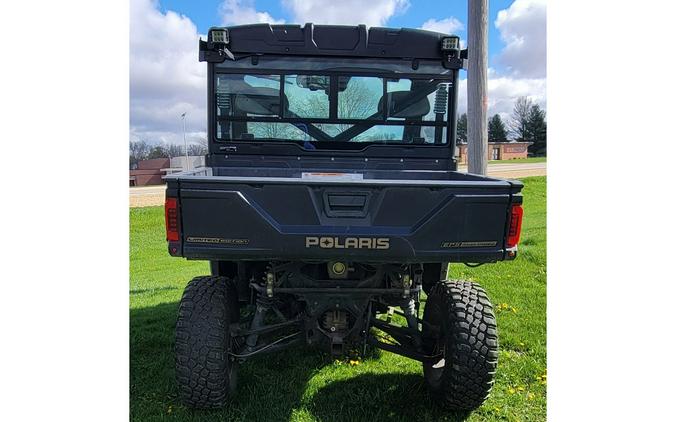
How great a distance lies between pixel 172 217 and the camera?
105 inches

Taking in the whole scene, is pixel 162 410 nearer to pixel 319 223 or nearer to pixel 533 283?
pixel 319 223

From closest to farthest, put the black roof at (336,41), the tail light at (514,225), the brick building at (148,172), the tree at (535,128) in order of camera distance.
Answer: the tail light at (514,225) → the black roof at (336,41) → the brick building at (148,172) → the tree at (535,128)

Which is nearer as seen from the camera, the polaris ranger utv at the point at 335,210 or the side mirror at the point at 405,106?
the polaris ranger utv at the point at 335,210

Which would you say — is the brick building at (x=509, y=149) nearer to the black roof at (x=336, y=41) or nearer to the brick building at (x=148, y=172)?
the brick building at (x=148, y=172)

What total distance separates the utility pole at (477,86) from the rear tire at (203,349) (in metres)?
3.49

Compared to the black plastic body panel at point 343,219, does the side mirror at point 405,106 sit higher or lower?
higher

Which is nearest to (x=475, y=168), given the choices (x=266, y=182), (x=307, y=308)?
(x=307, y=308)

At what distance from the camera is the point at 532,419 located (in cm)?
329

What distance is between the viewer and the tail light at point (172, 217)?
264 centimetres

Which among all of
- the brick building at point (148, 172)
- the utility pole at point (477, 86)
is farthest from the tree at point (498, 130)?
the utility pole at point (477, 86)

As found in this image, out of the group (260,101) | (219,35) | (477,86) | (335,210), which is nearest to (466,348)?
(335,210)

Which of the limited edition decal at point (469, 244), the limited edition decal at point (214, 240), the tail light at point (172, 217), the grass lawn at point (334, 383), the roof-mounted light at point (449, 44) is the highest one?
the roof-mounted light at point (449, 44)

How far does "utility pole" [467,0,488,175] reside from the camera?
5086mm

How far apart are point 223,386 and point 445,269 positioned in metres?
1.94
